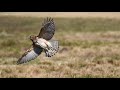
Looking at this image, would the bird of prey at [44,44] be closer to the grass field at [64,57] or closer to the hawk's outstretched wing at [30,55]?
the hawk's outstretched wing at [30,55]

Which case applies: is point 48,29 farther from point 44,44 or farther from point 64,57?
point 64,57

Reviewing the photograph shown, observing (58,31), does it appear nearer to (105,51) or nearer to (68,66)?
(105,51)

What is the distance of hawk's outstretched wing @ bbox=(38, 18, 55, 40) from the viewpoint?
390 inches

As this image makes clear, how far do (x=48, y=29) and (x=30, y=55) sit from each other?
64cm

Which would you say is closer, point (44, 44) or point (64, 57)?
point (44, 44)

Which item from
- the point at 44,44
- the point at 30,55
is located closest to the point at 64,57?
the point at 44,44

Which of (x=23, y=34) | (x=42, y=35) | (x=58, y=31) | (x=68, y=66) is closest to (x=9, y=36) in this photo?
(x=23, y=34)

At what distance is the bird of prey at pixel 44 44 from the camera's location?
991 centimetres

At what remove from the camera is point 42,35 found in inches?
397

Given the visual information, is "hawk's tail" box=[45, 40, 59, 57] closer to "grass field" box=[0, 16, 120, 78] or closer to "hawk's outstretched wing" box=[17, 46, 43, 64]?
"hawk's outstretched wing" box=[17, 46, 43, 64]

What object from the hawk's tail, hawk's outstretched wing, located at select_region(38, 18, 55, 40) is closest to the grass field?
the hawk's tail

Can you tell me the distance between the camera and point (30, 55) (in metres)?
9.92

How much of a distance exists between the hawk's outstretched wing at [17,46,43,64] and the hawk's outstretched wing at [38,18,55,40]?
1.13 ft

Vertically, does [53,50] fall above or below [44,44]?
below
